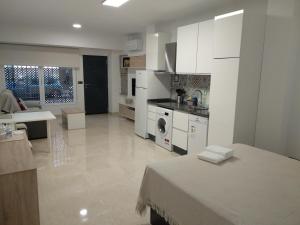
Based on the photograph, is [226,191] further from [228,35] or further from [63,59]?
[63,59]

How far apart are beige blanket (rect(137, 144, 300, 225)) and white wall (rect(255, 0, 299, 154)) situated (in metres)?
0.89

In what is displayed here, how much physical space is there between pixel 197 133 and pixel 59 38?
4703 millimetres

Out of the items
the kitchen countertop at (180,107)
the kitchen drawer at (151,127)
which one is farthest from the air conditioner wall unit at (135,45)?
the kitchen drawer at (151,127)

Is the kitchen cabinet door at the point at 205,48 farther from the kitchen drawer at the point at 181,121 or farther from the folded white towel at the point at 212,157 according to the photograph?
the folded white towel at the point at 212,157

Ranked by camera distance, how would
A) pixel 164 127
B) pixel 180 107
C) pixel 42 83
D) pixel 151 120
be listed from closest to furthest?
pixel 180 107, pixel 164 127, pixel 151 120, pixel 42 83

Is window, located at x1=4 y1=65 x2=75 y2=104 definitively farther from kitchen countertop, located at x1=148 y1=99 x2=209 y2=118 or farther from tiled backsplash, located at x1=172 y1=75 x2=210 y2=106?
tiled backsplash, located at x1=172 y1=75 x2=210 y2=106

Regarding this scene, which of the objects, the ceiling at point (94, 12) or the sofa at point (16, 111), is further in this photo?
the sofa at point (16, 111)

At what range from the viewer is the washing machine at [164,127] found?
165 inches

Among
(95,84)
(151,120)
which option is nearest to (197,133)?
(151,120)

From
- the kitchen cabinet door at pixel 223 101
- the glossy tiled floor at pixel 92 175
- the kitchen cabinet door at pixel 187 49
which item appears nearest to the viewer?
the glossy tiled floor at pixel 92 175

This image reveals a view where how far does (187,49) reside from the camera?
12.8ft

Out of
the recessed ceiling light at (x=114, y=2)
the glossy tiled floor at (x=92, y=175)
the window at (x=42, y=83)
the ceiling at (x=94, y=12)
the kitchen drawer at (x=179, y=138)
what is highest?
the ceiling at (x=94, y=12)

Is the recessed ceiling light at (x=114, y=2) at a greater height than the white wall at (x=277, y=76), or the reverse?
the recessed ceiling light at (x=114, y=2)

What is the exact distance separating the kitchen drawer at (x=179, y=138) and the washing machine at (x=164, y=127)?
0.37 ft
